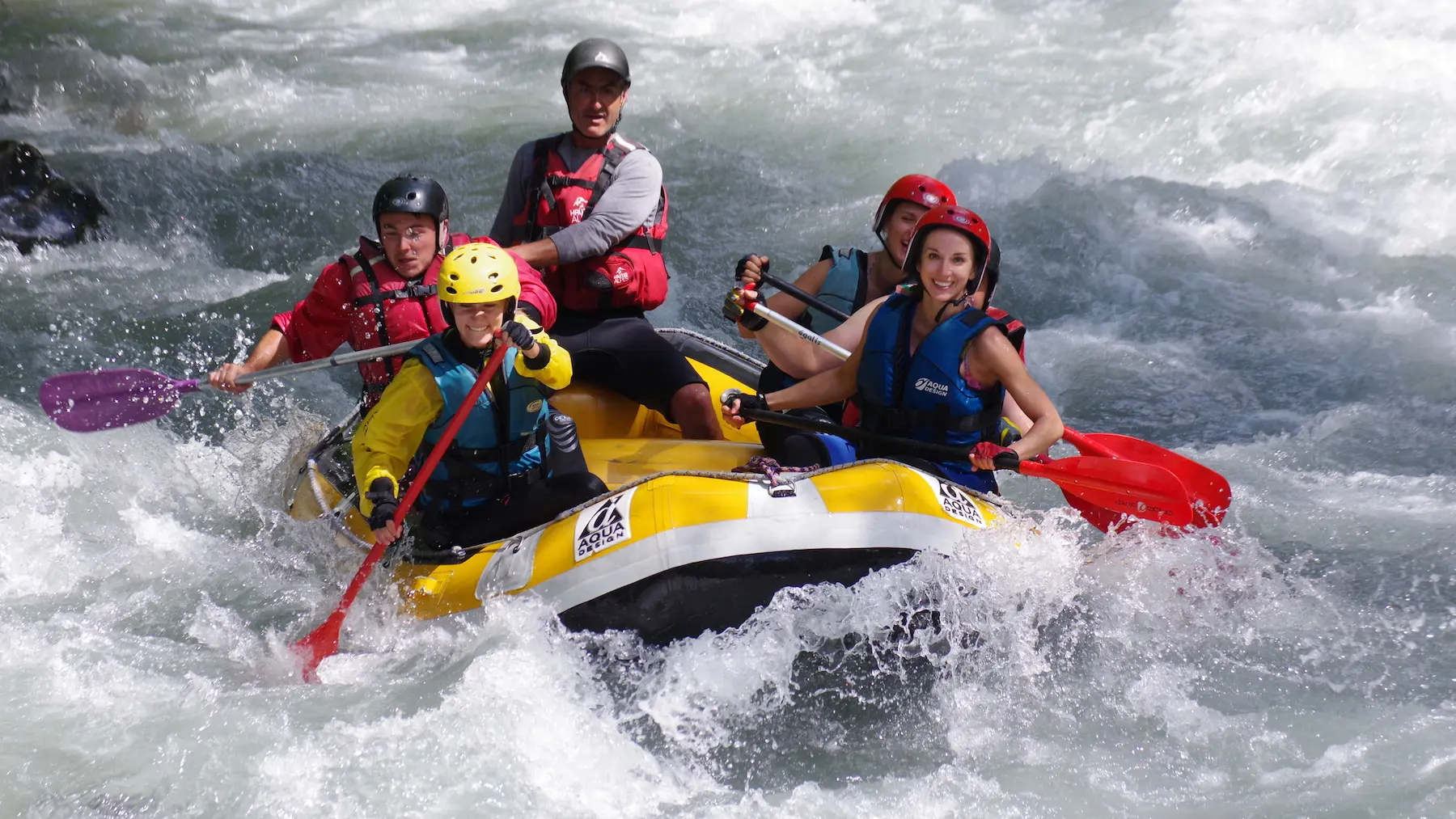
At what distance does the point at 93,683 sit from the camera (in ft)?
13.1

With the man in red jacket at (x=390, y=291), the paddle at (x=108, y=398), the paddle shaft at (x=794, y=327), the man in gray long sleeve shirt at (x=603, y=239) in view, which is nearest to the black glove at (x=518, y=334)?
the man in red jacket at (x=390, y=291)

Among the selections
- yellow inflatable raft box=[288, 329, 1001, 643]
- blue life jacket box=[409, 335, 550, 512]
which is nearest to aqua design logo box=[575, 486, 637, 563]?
yellow inflatable raft box=[288, 329, 1001, 643]

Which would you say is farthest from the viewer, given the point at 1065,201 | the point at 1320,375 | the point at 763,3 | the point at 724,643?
the point at 763,3

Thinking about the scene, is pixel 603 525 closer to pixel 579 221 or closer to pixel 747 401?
pixel 747 401

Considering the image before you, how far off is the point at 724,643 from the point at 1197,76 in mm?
7774

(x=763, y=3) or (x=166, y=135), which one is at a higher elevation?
(x=763, y=3)

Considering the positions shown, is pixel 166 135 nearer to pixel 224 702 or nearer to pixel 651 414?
pixel 651 414

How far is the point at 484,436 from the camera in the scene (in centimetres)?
401

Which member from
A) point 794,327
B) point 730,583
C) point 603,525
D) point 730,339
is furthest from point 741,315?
point 730,339

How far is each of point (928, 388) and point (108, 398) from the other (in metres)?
2.81

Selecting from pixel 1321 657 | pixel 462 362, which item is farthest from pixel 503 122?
pixel 1321 657

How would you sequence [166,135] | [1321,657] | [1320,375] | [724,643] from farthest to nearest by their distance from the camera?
[166,135], [1320,375], [1321,657], [724,643]

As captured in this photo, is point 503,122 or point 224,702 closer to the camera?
point 224,702

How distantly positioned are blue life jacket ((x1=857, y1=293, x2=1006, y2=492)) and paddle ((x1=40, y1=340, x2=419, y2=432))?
7.69 feet
